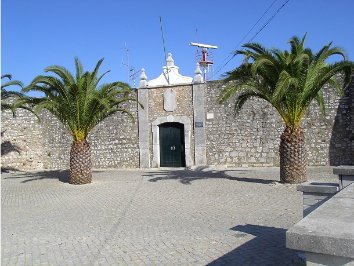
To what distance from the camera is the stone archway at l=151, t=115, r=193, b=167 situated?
633 inches

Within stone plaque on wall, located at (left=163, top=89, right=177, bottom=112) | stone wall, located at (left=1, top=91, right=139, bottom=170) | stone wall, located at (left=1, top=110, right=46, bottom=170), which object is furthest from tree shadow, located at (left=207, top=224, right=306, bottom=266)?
stone wall, located at (left=1, top=110, right=46, bottom=170)

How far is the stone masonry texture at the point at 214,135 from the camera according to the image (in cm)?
1417

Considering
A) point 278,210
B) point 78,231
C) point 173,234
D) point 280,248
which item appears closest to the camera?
point 280,248

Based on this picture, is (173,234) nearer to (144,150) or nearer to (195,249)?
(195,249)

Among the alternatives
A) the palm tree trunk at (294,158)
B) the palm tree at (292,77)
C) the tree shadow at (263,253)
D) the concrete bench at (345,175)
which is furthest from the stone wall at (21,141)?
the concrete bench at (345,175)

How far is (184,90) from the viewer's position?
16266 mm

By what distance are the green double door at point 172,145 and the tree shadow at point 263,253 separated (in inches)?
442

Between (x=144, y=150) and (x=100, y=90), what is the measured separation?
5649 millimetres

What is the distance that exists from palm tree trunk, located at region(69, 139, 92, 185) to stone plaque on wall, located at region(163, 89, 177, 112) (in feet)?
18.4

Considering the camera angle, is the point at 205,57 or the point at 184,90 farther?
the point at 205,57

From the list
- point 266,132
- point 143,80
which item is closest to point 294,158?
point 266,132

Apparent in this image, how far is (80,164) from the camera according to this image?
1159 cm

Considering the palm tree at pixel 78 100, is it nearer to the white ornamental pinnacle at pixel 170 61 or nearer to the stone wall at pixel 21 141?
the white ornamental pinnacle at pixel 170 61

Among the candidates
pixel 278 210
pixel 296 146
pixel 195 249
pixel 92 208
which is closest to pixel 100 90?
pixel 92 208
